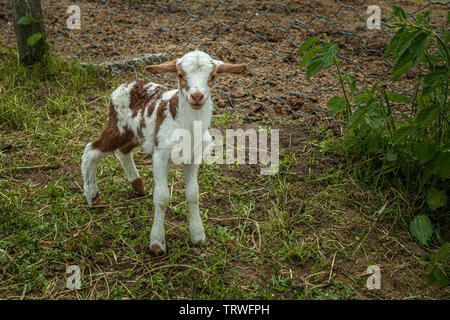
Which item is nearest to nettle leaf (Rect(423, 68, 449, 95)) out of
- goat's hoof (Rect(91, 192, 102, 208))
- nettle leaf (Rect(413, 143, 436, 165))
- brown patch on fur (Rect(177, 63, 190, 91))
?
nettle leaf (Rect(413, 143, 436, 165))

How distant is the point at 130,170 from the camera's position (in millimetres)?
2605

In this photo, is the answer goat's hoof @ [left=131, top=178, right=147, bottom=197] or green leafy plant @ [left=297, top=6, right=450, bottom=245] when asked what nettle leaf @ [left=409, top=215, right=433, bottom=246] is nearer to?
green leafy plant @ [left=297, top=6, right=450, bottom=245]

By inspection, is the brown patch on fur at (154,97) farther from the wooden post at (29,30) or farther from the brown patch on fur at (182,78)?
the wooden post at (29,30)

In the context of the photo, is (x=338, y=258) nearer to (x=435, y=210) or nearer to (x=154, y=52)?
(x=435, y=210)

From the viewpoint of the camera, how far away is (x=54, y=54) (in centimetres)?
429

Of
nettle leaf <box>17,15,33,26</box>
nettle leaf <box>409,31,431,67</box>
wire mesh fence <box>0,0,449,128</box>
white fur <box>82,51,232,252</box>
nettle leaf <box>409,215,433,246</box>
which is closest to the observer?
nettle leaf <box>409,31,431,67</box>

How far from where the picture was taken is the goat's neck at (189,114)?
204 cm

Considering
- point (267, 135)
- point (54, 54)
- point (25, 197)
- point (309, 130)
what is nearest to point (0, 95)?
point (54, 54)

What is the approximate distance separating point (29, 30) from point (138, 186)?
7.93ft

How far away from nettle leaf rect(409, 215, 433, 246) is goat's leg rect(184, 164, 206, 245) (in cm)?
118

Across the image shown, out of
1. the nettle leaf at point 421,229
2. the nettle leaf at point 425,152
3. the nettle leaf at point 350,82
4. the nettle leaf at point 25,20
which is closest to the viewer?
the nettle leaf at point 421,229

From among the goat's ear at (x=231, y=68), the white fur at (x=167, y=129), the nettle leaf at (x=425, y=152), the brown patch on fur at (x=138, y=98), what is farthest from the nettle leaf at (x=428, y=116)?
the brown patch on fur at (x=138, y=98)

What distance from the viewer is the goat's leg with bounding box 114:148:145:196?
258cm

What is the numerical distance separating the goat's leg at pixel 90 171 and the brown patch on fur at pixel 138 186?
0.24 metres
